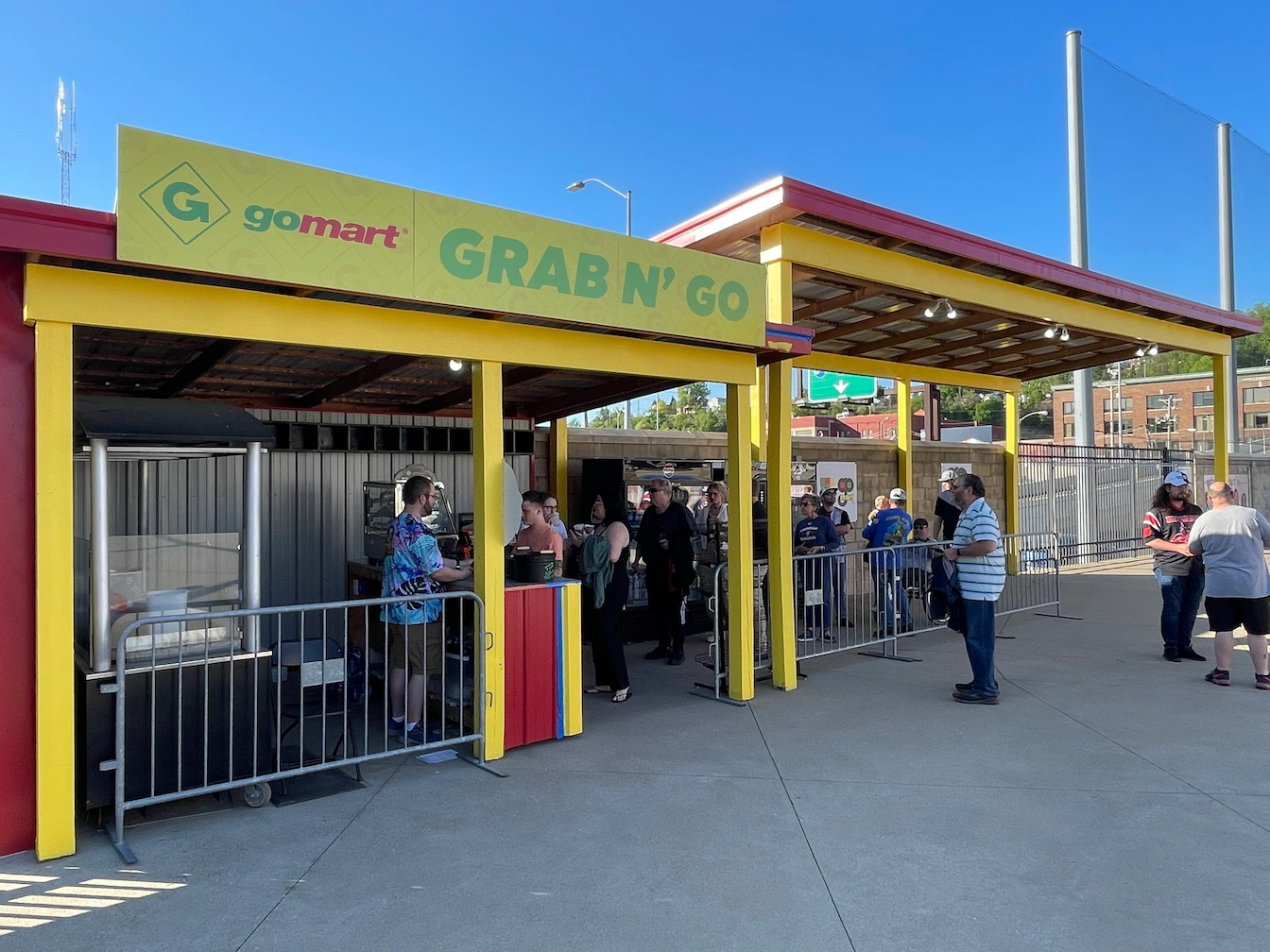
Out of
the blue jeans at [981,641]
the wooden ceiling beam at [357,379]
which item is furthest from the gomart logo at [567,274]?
the blue jeans at [981,641]

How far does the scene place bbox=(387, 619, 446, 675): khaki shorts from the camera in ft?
18.1

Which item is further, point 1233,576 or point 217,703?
point 1233,576

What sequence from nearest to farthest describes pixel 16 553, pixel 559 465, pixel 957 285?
pixel 16 553 < pixel 957 285 < pixel 559 465

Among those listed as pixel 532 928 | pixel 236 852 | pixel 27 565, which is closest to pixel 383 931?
pixel 532 928

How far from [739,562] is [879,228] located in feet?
10.4

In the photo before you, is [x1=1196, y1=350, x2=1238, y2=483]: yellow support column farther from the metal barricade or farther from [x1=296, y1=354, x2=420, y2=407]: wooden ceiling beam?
[x1=296, y1=354, x2=420, y2=407]: wooden ceiling beam

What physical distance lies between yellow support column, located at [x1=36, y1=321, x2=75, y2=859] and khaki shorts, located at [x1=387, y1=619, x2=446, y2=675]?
1905 millimetres

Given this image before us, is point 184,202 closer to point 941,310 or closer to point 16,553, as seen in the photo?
point 16,553

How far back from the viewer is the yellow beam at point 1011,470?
49.0 ft

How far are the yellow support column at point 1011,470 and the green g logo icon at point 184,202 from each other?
45.5 feet

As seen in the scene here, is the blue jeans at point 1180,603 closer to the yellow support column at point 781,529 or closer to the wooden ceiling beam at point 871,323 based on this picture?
the wooden ceiling beam at point 871,323

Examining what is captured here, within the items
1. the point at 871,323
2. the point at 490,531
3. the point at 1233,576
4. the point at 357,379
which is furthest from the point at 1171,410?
the point at 490,531

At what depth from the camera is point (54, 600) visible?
3826 millimetres

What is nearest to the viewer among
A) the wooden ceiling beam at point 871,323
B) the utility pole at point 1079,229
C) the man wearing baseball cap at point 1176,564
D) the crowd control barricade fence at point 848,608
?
the crowd control barricade fence at point 848,608
